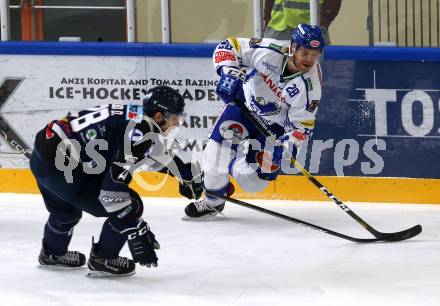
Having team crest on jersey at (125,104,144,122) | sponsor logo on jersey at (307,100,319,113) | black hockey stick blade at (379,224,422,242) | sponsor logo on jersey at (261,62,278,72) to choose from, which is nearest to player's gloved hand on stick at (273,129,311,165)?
sponsor logo on jersey at (307,100,319,113)

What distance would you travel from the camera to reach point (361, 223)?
240 inches

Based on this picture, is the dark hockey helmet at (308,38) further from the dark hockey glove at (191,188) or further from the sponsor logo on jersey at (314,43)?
the dark hockey glove at (191,188)

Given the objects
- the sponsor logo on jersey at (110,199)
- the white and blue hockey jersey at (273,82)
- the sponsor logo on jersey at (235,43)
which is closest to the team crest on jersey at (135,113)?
the sponsor logo on jersey at (110,199)

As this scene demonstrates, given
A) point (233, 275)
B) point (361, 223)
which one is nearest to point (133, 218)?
point (233, 275)

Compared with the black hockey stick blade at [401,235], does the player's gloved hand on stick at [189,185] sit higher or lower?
higher

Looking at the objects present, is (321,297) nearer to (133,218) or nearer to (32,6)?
(133,218)

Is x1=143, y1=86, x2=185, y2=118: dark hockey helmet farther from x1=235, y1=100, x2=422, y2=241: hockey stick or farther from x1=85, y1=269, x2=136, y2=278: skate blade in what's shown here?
A: x1=235, y1=100, x2=422, y2=241: hockey stick

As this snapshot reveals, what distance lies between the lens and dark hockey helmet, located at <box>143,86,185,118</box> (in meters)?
4.88

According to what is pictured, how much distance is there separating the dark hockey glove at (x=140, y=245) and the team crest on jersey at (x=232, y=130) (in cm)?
158

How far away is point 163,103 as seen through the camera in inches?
192

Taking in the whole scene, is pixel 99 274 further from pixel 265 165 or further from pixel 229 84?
pixel 265 165

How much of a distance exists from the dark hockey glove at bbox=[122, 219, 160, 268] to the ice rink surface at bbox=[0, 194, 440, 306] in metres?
0.12

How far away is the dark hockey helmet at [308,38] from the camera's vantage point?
5.98 metres

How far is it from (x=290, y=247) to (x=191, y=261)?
58 cm
